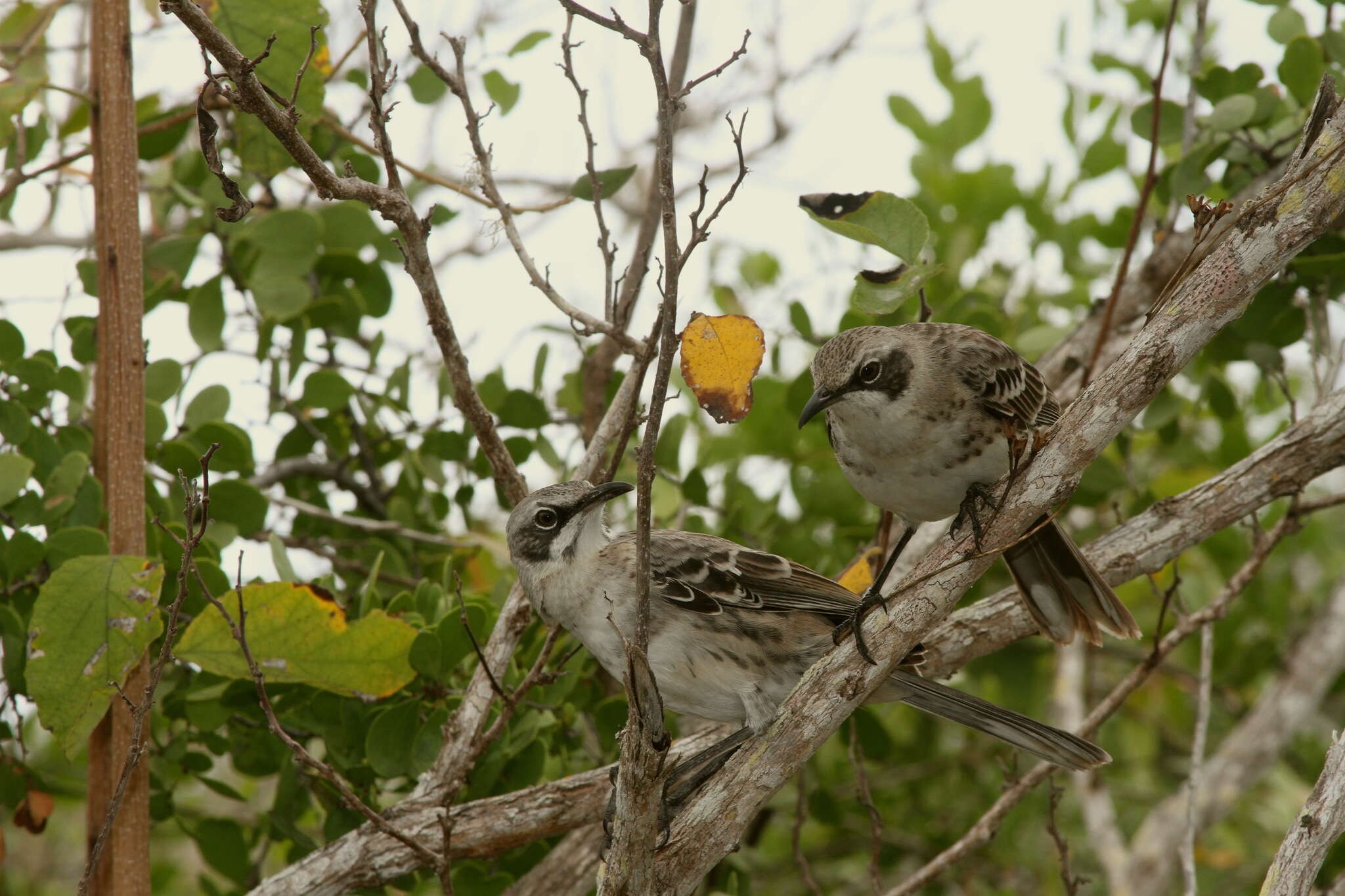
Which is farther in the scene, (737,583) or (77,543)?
(737,583)

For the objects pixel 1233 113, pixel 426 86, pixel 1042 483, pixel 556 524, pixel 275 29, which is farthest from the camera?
pixel 426 86

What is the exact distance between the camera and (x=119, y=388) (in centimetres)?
373

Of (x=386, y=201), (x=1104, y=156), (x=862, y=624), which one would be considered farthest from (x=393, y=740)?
(x=1104, y=156)

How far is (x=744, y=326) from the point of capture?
2785mm

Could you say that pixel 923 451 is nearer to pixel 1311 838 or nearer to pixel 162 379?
pixel 1311 838

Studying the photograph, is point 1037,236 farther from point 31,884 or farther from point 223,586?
point 31,884

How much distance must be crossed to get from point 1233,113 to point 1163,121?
0.43 metres

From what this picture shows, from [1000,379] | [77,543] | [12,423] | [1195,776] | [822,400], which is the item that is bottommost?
[1195,776]

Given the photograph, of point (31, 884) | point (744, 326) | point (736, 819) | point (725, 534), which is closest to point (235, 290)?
point (725, 534)

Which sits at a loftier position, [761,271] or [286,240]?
[286,240]

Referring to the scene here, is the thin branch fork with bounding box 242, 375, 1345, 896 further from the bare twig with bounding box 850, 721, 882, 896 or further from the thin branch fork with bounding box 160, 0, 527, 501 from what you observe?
the bare twig with bounding box 850, 721, 882, 896

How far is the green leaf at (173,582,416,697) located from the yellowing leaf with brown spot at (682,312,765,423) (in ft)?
4.49

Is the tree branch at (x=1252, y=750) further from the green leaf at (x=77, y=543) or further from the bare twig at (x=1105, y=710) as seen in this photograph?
the green leaf at (x=77, y=543)

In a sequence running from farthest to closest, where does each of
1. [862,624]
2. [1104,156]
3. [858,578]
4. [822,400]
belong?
[1104,156], [858,578], [822,400], [862,624]
